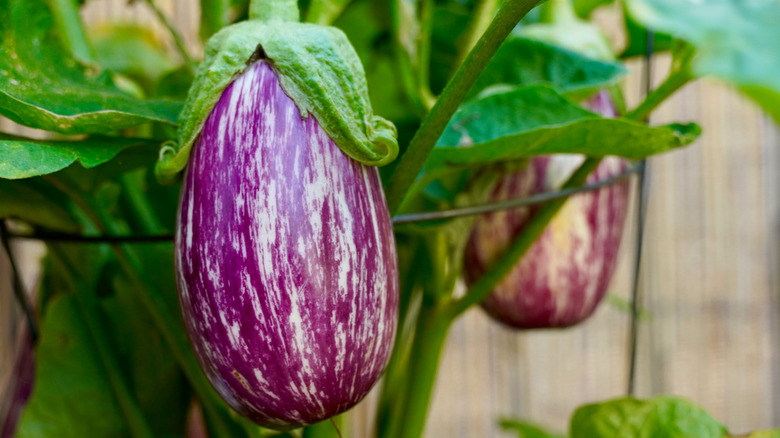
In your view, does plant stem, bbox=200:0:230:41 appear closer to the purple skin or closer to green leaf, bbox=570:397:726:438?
the purple skin

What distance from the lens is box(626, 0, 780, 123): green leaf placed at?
10 centimetres

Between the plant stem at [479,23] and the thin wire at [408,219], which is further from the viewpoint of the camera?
the plant stem at [479,23]

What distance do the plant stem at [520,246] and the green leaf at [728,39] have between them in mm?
223

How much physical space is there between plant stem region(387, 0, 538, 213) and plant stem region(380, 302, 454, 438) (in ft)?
0.40

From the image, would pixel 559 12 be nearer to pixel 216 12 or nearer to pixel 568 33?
pixel 568 33

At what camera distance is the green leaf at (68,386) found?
14.8 inches

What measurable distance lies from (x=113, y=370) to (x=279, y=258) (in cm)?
18

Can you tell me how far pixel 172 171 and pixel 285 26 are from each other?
0.21 ft

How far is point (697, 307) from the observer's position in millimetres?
981

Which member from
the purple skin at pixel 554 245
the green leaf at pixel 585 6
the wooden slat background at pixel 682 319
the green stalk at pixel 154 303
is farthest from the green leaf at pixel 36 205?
the wooden slat background at pixel 682 319

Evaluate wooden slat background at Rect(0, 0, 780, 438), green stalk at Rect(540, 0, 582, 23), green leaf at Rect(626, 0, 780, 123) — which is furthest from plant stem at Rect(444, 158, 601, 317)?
wooden slat background at Rect(0, 0, 780, 438)

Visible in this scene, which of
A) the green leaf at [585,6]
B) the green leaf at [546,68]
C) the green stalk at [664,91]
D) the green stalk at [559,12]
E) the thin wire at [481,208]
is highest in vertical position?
the green leaf at [585,6]

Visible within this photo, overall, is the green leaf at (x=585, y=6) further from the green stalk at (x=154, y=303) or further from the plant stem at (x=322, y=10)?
the green stalk at (x=154, y=303)

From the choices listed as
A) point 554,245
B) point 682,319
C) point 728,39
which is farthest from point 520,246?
point 682,319
